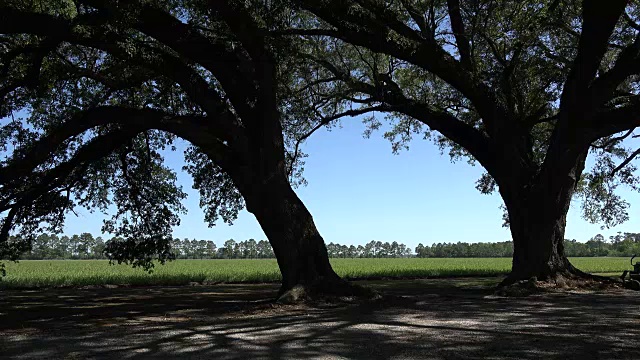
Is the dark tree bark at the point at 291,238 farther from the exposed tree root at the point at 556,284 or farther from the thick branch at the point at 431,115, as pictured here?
the thick branch at the point at 431,115

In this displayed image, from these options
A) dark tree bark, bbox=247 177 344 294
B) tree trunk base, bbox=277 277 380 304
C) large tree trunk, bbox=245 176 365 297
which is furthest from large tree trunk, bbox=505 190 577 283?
dark tree bark, bbox=247 177 344 294

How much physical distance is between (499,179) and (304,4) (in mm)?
8787

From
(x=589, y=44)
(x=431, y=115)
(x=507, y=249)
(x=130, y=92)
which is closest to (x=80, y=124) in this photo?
(x=130, y=92)

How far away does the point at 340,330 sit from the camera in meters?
7.72

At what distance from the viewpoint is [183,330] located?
8.05 metres

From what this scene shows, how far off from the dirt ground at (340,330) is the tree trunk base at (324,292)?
467 mm

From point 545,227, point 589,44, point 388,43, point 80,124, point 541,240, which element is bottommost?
point 541,240

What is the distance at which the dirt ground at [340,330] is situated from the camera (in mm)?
6219

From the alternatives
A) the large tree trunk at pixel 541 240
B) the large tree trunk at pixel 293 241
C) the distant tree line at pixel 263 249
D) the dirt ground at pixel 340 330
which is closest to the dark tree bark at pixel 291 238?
the large tree trunk at pixel 293 241

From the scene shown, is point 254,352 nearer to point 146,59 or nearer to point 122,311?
point 122,311

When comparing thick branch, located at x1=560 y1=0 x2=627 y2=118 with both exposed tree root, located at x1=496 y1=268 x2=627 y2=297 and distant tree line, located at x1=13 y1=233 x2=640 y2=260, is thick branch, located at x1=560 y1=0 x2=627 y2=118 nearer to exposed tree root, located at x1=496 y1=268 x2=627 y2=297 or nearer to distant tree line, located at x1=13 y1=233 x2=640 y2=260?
exposed tree root, located at x1=496 y1=268 x2=627 y2=297

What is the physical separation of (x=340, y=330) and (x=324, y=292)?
161 inches

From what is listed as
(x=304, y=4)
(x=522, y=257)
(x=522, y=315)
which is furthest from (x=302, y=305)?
(x=522, y=257)

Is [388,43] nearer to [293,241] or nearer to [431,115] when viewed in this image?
[431,115]
